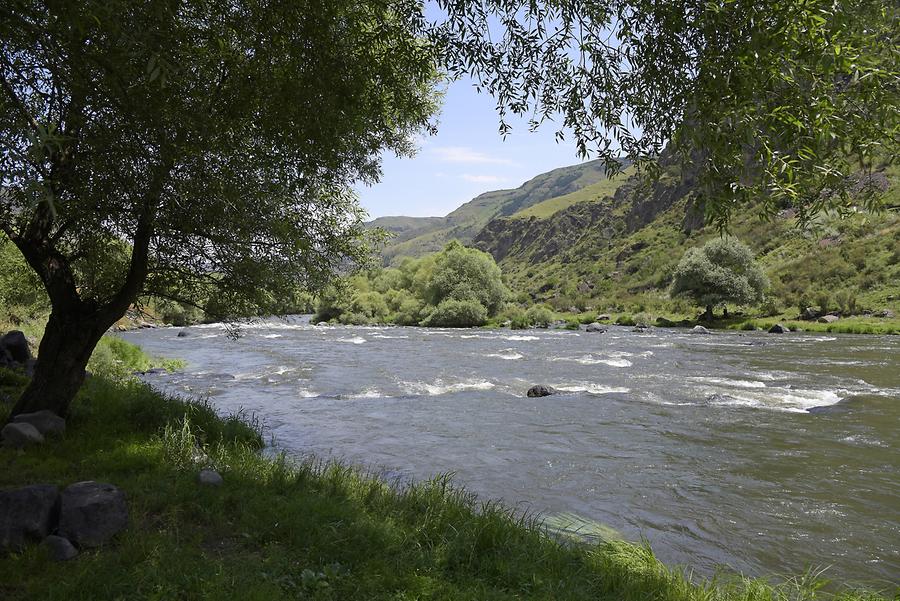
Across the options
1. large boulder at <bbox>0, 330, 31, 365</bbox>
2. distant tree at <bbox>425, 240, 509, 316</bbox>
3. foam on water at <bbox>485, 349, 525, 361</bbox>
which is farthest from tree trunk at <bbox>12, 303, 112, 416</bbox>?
distant tree at <bbox>425, 240, 509, 316</bbox>

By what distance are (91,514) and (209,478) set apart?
1843 millimetres

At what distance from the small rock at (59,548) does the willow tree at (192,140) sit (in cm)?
333

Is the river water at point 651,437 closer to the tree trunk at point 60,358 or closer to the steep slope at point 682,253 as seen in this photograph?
the tree trunk at point 60,358

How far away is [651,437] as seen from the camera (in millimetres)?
15047

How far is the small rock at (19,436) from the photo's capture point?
8266mm

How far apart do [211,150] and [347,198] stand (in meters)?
4.76

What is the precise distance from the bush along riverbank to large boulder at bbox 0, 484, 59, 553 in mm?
193

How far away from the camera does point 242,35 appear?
712cm

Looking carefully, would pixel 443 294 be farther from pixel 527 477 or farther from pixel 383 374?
pixel 527 477

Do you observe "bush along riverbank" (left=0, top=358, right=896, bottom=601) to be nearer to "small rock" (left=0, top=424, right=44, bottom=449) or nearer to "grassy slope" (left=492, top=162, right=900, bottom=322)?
"small rock" (left=0, top=424, right=44, bottom=449)

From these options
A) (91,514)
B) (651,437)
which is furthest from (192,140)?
(651,437)

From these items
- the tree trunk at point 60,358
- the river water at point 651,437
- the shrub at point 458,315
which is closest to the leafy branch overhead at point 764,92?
the river water at point 651,437

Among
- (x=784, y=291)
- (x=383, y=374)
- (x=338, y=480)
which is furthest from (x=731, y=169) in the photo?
(x=784, y=291)

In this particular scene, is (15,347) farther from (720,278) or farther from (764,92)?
(720,278)
